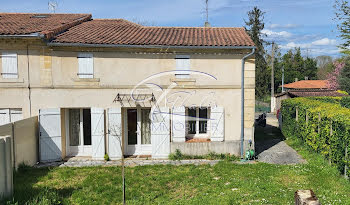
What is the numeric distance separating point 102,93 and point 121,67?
1.28m

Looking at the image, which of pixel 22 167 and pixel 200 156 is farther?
pixel 200 156

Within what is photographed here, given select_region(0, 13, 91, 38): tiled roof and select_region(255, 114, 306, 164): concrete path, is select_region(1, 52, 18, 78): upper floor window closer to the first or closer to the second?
select_region(0, 13, 91, 38): tiled roof

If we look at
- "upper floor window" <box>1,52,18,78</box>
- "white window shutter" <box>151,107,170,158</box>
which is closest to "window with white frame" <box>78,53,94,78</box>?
"upper floor window" <box>1,52,18,78</box>

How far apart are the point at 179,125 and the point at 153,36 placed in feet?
13.4

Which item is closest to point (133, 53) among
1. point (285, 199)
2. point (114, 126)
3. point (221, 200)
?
point (114, 126)

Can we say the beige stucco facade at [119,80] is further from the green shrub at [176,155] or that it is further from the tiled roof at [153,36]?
the green shrub at [176,155]

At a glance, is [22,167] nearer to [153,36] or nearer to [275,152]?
[153,36]

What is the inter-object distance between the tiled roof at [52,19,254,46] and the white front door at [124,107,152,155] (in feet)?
9.56

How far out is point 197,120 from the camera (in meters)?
11.7

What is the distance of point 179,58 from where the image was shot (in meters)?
11.1

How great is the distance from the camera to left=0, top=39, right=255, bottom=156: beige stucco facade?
10.8 metres

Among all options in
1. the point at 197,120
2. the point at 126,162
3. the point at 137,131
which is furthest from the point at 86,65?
the point at 197,120

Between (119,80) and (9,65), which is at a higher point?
(9,65)

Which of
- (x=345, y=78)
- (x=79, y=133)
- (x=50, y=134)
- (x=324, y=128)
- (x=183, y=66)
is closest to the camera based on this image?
(x=324, y=128)
